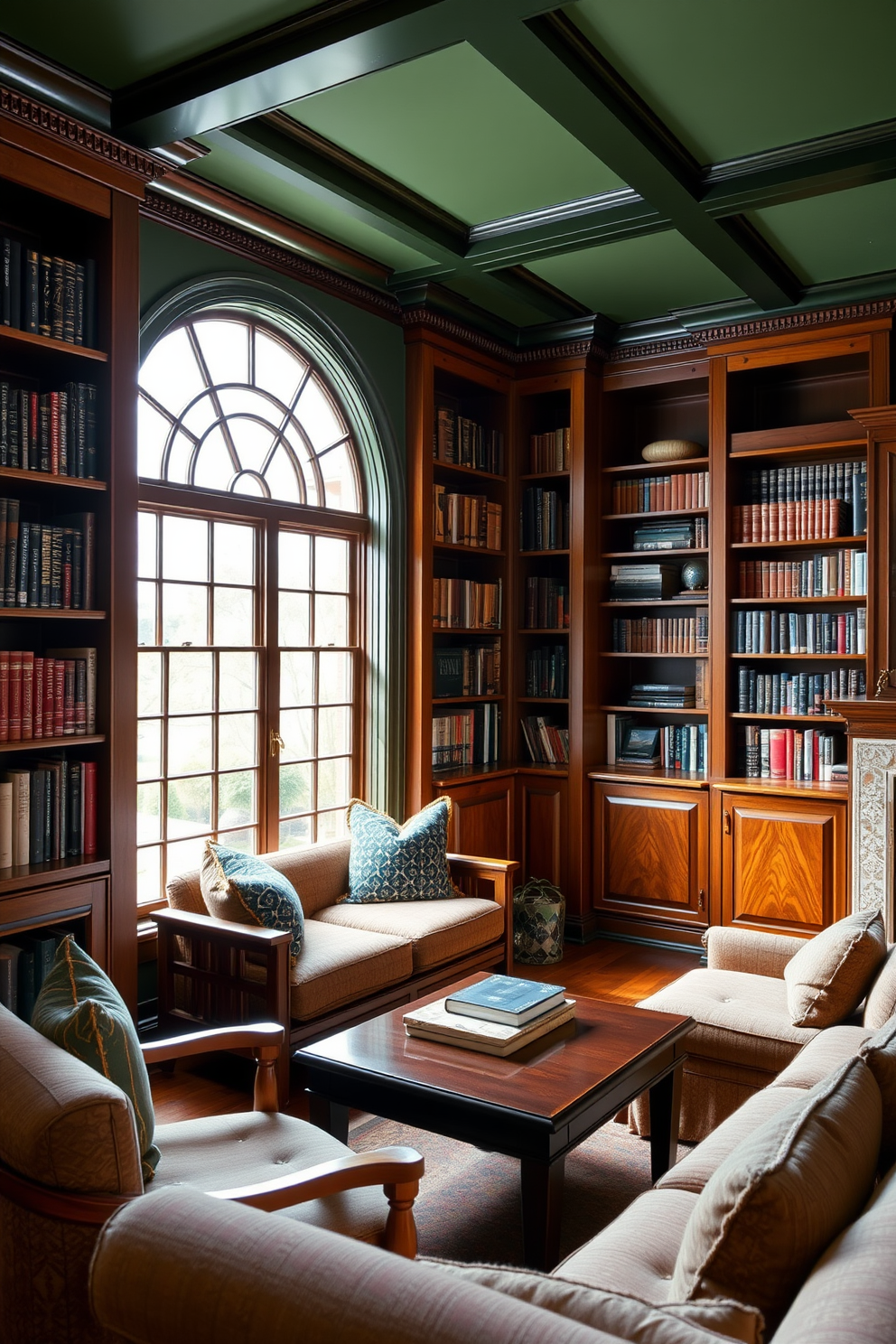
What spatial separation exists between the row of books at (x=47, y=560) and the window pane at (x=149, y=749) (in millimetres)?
761

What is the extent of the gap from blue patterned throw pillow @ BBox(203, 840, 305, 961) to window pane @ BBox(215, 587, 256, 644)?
0.92m

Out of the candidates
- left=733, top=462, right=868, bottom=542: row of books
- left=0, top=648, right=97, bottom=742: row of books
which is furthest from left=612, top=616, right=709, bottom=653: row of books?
left=0, top=648, right=97, bottom=742: row of books

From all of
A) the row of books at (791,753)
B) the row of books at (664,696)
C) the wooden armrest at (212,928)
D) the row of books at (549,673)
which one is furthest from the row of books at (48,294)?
the row of books at (791,753)

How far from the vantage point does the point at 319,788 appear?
4.68 m

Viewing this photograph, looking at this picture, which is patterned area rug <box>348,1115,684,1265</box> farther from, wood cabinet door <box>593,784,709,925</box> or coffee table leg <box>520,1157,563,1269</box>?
wood cabinet door <box>593,784,709,925</box>

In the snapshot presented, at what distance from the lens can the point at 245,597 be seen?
14.0ft

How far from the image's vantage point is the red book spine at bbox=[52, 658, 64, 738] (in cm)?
312

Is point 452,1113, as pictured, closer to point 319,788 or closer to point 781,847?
point 319,788

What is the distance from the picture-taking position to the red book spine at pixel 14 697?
3.01 metres

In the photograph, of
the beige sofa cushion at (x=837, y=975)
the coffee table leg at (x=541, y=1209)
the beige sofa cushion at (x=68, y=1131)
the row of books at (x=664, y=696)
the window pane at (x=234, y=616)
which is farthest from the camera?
the row of books at (x=664, y=696)

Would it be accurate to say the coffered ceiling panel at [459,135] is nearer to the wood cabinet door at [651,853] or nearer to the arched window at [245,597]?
the arched window at [245,597]

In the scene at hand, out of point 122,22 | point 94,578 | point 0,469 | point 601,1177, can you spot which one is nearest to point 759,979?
point 601,1177

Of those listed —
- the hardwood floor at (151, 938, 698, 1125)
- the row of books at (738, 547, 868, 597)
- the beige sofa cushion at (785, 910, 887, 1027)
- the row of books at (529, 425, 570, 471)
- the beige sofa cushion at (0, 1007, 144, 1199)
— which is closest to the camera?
the beige sofa cushion at (0, 1007, 144, 1199)

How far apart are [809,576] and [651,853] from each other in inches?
61.2
